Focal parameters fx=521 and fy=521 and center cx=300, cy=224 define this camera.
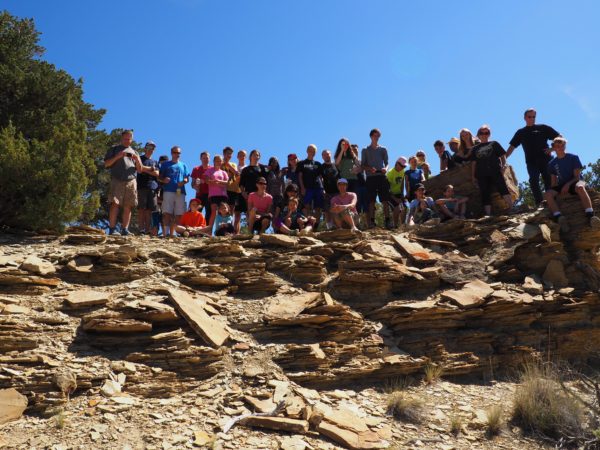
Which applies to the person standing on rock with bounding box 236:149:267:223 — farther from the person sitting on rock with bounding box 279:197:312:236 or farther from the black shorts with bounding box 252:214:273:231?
the person sitting on rock with bounding box 279:197:312:236

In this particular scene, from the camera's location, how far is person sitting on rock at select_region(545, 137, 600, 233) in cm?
1066

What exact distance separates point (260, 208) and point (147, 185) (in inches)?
103

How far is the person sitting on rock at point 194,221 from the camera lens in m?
11.7

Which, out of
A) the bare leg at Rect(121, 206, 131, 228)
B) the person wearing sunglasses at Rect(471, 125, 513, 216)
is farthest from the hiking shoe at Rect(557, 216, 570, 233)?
the bare leg at Rect(121, 206, 131, 228)

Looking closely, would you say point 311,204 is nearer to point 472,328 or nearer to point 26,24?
point 472,328

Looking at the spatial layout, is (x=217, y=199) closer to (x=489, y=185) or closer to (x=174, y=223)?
(x=174, y=223)

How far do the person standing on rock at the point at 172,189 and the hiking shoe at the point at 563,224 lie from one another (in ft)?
27.0

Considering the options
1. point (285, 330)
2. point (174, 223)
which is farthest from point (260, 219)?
point (285, 330)

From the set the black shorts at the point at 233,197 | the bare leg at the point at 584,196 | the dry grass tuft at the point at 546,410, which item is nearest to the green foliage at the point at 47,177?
the black shorts at the point at 233,197

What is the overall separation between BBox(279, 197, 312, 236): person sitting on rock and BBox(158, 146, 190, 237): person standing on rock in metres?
2.40

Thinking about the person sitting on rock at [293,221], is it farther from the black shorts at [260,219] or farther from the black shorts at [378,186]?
the black shorts at [378,186]

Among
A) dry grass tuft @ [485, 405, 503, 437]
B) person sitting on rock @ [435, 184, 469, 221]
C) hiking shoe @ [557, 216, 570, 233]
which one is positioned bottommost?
dry grass tuft @ [485, 405, 503, 437]

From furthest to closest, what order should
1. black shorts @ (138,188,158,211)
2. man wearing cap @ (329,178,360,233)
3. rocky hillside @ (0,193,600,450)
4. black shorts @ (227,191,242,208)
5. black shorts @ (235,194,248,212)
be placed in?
black shorts @ (227,191,242,208) → black shorts @ (235,194,248,212) → black shorts @ (138,188,158,211) → man wearing cap @ (329,178,360,233) → rocky hillside @ (0,193,600,450)

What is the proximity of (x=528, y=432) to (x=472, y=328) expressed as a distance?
2.21 meters
